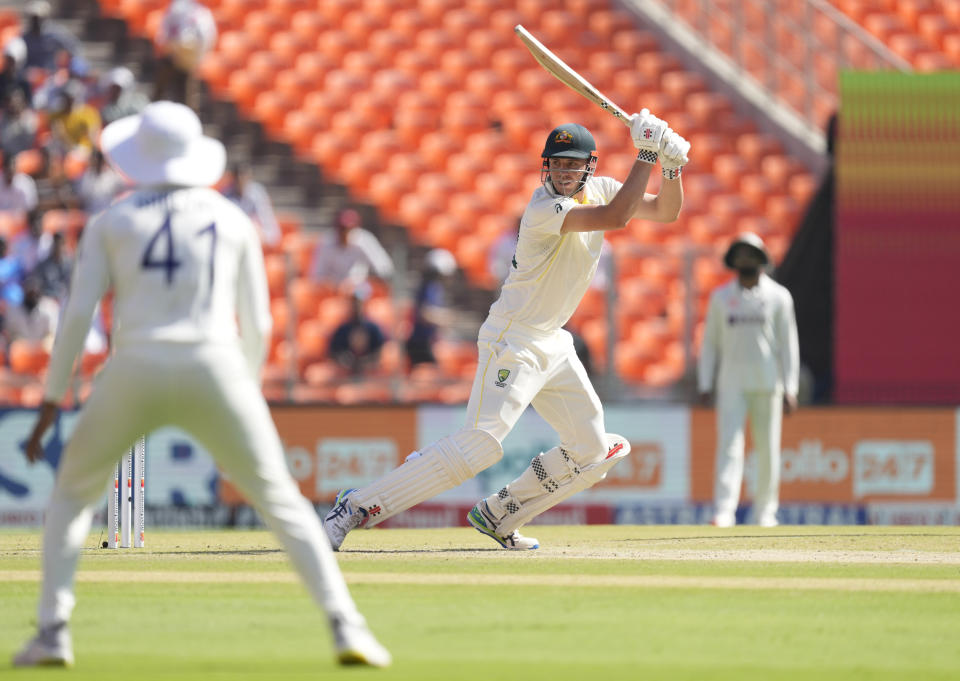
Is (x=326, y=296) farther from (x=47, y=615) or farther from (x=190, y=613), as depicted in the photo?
(x=47, y=615)

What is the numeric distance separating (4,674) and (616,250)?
1047 cm

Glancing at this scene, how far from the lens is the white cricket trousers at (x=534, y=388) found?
9.16m

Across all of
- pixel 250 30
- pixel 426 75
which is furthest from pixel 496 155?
pixel 250 30

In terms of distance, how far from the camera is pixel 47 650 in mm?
5887

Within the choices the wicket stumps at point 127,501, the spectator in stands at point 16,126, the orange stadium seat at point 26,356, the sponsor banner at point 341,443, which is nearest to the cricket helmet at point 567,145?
the wicket stumps at point 127,501

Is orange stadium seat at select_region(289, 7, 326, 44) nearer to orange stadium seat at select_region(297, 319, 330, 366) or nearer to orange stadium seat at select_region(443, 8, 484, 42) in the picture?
orange stadium seat at select_region(443, 8, 484, 42)

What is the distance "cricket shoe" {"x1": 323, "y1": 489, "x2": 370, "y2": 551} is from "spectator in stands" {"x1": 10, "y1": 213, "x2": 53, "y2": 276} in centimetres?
770

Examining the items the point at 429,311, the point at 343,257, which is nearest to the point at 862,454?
the point at 429,311

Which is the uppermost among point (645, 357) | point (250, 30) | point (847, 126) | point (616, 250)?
point (250, 30)

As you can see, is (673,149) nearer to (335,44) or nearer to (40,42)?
(40,42)

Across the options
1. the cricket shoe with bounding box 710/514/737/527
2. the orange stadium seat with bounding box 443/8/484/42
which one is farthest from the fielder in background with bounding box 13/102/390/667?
the orange stadium seat with bounding box 443/8/484/42

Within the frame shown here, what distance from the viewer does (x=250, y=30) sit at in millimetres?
21688

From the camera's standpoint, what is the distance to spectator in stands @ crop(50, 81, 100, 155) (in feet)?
61.4

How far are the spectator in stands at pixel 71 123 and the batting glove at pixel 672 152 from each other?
10.8m
